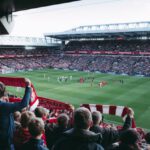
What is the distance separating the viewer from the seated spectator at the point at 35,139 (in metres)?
3.45

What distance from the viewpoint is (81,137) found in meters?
3.18

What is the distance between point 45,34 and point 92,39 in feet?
50.0

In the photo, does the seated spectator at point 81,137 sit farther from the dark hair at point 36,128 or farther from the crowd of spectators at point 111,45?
the crowd of spectators at point 111,45

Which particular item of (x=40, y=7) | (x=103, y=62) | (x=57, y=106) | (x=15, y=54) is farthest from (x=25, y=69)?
(x=40, y=7)

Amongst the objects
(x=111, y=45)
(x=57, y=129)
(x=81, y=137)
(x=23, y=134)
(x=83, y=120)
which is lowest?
(x=57, y=129)

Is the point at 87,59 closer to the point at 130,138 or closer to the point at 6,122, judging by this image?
the point at 6,122

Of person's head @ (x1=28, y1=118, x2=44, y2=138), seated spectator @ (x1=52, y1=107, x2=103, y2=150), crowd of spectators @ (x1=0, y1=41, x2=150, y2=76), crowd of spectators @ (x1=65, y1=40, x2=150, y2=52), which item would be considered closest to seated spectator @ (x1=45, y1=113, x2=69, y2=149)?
person's head @ (x1=28, y1=118, x2=44, y2=138)

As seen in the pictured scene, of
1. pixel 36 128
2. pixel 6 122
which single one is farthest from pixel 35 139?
pixel 6 122

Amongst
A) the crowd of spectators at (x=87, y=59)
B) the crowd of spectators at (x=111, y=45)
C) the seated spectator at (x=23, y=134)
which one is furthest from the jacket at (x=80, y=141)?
the crowd of spectators at (x=111, y=45)

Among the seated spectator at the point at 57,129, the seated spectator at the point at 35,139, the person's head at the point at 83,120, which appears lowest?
the seated spectator at the point at 57,129

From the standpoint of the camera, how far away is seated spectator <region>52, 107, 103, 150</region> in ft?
10.3

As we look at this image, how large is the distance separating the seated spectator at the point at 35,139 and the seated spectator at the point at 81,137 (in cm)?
26

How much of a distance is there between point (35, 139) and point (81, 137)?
2.51ft

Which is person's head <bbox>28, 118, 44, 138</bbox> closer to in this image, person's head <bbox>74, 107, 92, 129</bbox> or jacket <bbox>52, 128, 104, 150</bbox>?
jacket <bbox>52, 128, 104, 150</bbox>
